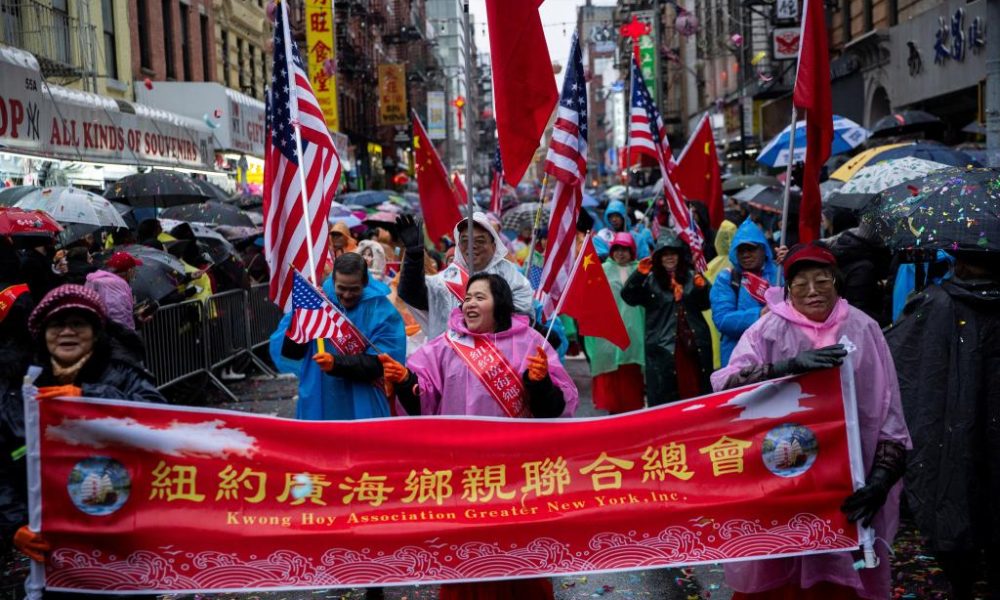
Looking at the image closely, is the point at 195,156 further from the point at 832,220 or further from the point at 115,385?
the point at 115,385

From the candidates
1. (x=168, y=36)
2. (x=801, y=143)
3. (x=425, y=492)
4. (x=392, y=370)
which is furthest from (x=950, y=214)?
(x=168, y=36)

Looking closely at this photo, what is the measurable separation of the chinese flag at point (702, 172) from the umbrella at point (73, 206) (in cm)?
648

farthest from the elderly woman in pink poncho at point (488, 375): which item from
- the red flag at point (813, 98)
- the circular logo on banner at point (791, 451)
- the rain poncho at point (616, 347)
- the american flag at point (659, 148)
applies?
the rain poncho at point (616, 347)

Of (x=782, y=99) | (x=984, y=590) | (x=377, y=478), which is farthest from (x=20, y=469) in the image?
(x=782, y=99)

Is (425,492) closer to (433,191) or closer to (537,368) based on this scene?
(537,368)

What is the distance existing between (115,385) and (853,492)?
286 centimetres

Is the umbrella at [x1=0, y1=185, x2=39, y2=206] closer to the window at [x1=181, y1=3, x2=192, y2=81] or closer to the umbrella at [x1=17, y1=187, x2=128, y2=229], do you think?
the umbrella at [x1=17, y1=187, x2=128, y2=229]

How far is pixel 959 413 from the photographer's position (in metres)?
5.36

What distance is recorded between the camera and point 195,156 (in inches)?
867

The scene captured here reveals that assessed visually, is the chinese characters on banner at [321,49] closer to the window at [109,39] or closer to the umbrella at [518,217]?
the window at [109,39]

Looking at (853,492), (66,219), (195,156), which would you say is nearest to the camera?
(853,492)

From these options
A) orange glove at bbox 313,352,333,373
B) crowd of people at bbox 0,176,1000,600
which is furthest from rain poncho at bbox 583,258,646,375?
orange glove at bbox 313,352,333,373

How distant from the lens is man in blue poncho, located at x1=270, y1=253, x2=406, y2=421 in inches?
238

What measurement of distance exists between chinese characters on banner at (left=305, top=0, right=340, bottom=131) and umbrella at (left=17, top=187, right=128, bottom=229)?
680 inches
